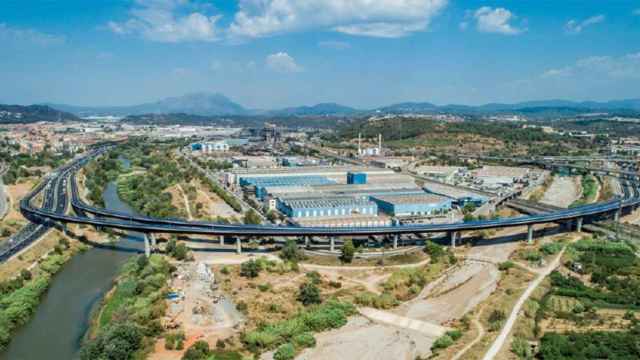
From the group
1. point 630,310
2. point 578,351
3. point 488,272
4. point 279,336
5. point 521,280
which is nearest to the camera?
point 578,351

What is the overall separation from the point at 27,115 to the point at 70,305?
147 meters

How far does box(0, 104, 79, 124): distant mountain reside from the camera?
138 metres

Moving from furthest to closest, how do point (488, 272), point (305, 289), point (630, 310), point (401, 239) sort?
point (401, 239) → point (488, 272) → point (305, 289) → point (630, 310)

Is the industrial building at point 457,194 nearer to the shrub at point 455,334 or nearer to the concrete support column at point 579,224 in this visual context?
the concrete support column at point 579,224

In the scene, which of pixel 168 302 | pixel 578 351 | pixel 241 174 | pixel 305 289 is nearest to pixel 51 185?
pixel 241 174

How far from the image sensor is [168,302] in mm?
20828

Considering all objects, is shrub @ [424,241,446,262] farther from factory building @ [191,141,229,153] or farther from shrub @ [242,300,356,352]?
factory building @ [191,141,229,153]

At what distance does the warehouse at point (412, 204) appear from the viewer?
1448 inches

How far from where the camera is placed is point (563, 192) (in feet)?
160

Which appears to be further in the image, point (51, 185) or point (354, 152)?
point (354, 152)

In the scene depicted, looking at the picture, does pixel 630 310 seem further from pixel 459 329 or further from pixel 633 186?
pixel 633 186

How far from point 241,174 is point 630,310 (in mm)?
38586

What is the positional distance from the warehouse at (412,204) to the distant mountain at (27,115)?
12732 centimetres

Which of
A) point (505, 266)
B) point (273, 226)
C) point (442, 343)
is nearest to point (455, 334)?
point (442, 343)
